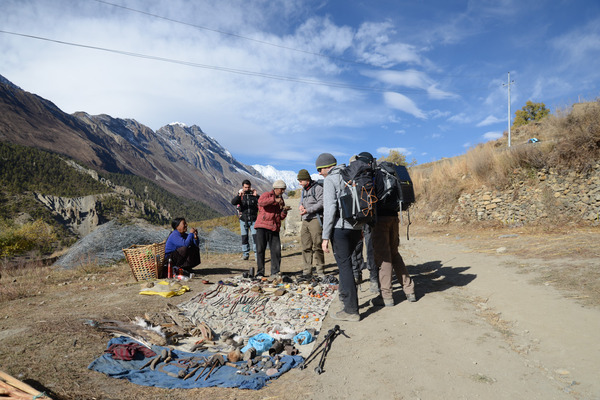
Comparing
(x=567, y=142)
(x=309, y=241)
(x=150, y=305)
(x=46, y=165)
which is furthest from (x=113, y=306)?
(x=46, y=165)

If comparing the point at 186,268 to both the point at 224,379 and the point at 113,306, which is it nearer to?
the point at 113,306

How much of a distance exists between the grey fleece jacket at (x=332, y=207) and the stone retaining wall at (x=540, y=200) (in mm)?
9507

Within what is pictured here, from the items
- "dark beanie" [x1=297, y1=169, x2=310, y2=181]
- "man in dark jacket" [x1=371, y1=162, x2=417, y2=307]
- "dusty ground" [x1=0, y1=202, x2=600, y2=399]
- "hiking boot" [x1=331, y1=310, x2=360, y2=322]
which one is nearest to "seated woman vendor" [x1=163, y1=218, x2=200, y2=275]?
"dusty ground" [x1=0, y1=202, x2=600, y2=399]

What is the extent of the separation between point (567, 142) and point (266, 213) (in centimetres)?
1060

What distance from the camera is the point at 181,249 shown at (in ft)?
23.7

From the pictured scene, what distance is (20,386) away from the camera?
96.5 inches

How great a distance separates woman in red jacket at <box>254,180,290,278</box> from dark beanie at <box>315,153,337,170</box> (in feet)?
6.16

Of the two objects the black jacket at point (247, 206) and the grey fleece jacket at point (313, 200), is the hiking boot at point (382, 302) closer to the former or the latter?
the grey fleece jacket at point (313, 200)

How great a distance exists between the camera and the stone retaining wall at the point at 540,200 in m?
10.1

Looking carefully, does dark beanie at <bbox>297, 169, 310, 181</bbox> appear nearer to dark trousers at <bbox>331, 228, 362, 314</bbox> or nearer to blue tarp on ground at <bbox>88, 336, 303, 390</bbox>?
dark trousers at <bbox>331, 228, 362, 314</bbox>

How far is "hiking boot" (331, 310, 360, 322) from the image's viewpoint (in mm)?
4242

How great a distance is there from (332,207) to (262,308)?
199 cm

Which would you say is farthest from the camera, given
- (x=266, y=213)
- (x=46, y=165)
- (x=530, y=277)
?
(x=46, y=165)

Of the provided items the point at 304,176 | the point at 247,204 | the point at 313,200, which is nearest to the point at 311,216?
the point at 313,200
